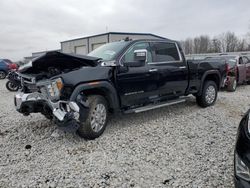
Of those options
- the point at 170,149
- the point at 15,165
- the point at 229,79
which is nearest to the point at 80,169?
the point at 15,165

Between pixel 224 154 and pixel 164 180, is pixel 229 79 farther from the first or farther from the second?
pixel 164 180

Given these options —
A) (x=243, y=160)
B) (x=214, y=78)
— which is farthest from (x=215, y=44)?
(x=243, y=160)

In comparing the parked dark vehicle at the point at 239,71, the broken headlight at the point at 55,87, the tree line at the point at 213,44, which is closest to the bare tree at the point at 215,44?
the tree line at the point at 213,44

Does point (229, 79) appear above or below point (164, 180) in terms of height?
Result: above

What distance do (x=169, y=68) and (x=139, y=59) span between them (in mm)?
1204

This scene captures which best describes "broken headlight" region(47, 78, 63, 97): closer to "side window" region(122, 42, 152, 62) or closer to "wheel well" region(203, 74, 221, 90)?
"side window" region(122, 42, 152, 62)

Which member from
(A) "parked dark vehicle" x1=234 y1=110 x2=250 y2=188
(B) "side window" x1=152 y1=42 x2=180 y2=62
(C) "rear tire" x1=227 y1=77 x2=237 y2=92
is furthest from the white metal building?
(A) "parked dark vehicle" x1=234 y1=110 x2=250 y2=188

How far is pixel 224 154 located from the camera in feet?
12.2

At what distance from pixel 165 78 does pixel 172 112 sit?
3.97 feet

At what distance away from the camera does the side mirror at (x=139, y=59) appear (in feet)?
14.5

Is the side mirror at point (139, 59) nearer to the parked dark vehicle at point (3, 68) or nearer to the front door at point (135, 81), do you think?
the front door at point (135, 81)

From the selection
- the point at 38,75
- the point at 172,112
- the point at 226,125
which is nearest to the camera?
the point at 38,75

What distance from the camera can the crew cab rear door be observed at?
5273mm

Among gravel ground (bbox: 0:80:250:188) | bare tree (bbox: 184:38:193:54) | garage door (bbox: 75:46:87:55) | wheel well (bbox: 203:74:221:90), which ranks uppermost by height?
bare tree (bbox: 184:38:193:54)
